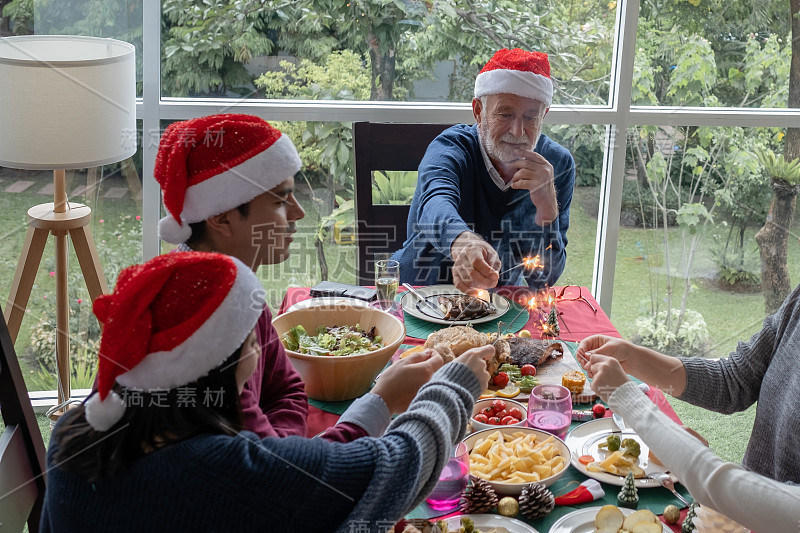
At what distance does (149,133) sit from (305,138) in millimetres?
637

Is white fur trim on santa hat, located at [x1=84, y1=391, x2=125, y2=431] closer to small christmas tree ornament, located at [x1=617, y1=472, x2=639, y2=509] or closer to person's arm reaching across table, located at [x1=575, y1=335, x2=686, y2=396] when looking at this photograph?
small christmas tree ornament, located at [x1=617, y1=472, x2=639, y2=509]

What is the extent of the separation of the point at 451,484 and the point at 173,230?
2.45 feet

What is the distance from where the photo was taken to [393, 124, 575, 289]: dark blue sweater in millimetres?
2625

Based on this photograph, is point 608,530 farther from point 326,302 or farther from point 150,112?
point 150,112

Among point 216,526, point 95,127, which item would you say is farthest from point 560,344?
point 95,127

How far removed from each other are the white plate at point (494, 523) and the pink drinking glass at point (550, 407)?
32cm

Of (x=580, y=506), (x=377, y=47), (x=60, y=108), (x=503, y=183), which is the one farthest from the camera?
(x=377, y=47)

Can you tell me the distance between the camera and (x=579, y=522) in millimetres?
1310

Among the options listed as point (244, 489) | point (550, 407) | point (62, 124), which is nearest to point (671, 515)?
point (550, 407)

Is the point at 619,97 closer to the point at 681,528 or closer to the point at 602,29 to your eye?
the point at 602,29

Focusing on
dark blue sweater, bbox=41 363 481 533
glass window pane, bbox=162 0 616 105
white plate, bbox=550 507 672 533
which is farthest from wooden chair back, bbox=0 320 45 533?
glass window pane, bbox=162 0 616 105

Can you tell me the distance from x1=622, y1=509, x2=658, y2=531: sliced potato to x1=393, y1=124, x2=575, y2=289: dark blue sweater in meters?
1.32

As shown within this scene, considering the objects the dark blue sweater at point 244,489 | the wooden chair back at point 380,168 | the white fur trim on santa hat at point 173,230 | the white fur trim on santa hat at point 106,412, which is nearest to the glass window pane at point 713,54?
the wooden chair back at point 380,168

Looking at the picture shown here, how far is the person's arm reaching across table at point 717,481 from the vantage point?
1.26m
